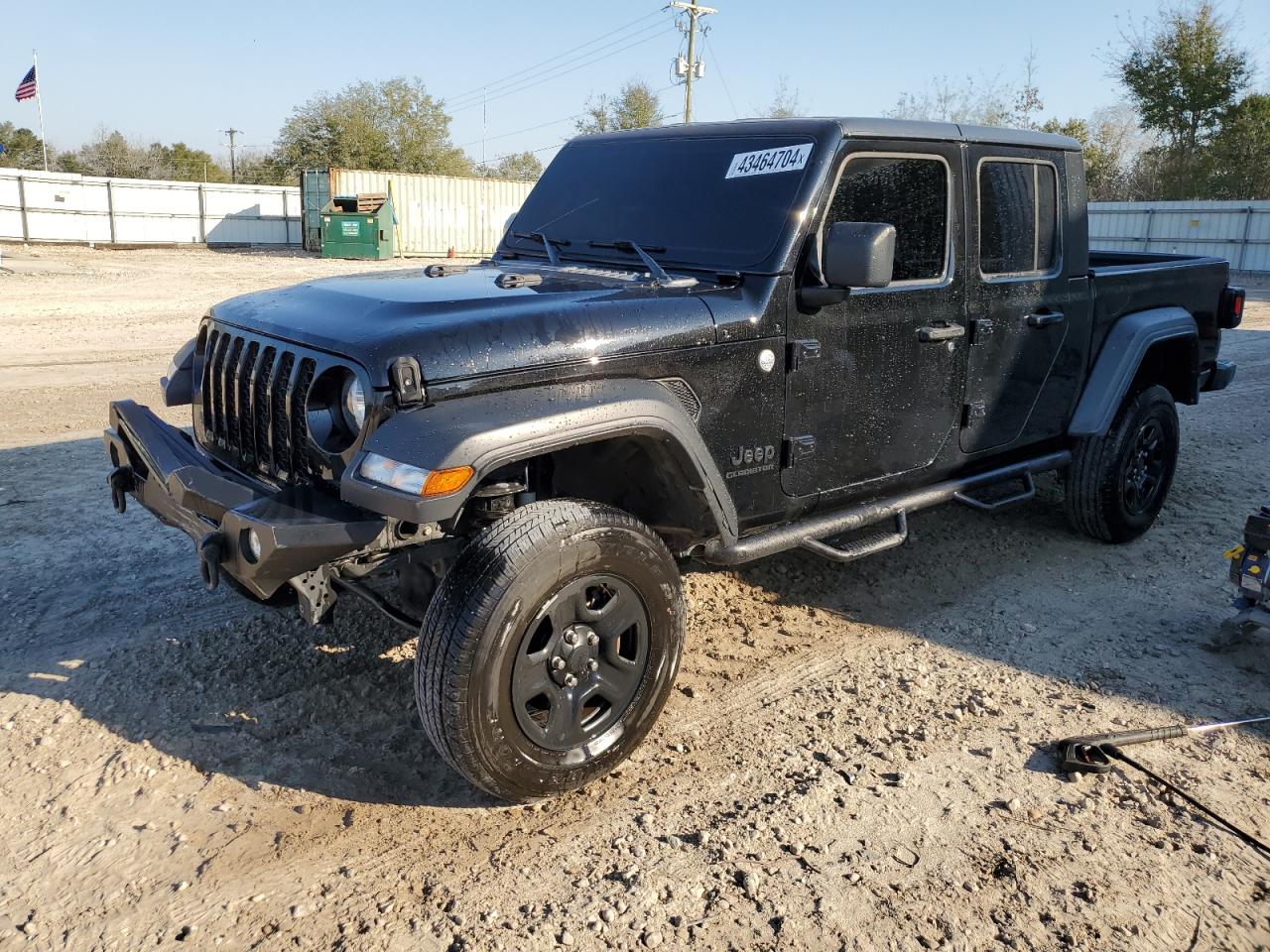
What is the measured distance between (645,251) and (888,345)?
1.03 metres

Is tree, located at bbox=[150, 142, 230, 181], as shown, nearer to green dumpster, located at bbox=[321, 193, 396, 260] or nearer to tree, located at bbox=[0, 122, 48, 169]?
tree, located at bbox=[0, 122, 48, 169]

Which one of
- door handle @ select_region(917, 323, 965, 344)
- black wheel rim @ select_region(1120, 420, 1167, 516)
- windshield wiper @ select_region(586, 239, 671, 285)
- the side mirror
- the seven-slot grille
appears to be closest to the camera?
the seven-slot grille

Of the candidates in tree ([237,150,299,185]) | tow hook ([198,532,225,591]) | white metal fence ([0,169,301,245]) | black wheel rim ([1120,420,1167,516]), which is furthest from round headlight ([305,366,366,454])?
tree ([237,150,299,185])

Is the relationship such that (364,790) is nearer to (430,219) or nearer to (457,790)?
(457,790)

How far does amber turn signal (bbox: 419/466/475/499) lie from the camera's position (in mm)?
→ 2682

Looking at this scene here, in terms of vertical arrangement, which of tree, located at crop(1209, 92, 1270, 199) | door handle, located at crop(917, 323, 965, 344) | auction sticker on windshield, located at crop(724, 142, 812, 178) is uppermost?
tree, located at crop(1209, 92, 1270, 199)

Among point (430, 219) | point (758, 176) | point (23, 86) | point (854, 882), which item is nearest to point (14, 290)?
point (430, 219)

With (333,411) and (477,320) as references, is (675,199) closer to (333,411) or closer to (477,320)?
(477,320)

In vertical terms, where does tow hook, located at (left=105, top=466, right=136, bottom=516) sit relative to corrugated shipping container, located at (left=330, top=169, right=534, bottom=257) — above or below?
below

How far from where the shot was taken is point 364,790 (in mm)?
3189

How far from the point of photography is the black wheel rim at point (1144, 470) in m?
5.36

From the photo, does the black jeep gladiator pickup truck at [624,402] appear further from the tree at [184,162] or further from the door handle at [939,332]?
the tree at [184,162]

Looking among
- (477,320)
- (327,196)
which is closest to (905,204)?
(477,320)

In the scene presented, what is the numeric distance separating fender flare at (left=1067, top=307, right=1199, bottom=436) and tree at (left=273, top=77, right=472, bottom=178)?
159 ft
